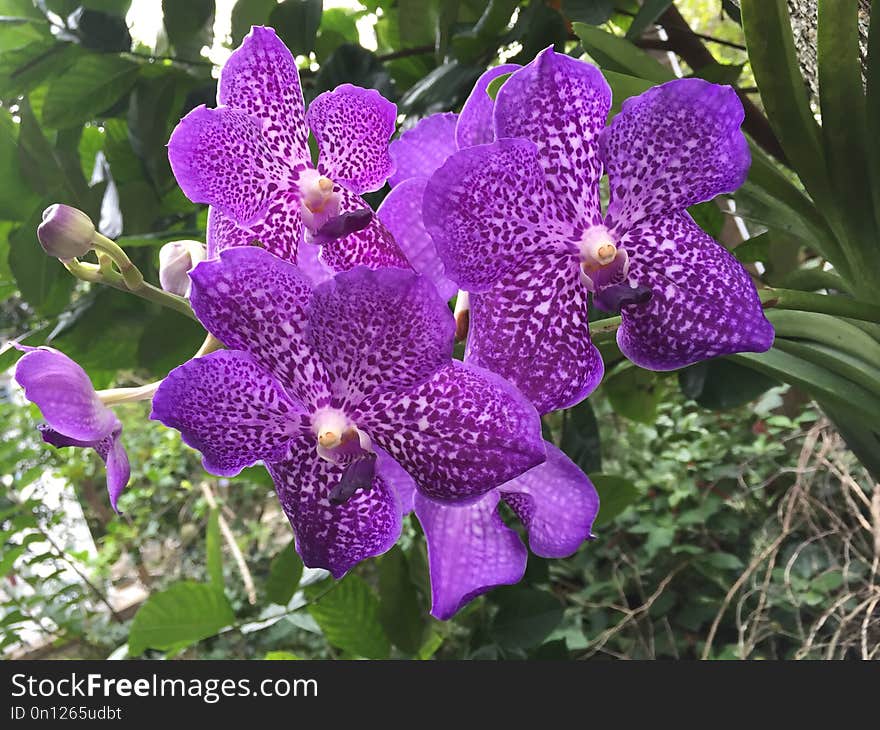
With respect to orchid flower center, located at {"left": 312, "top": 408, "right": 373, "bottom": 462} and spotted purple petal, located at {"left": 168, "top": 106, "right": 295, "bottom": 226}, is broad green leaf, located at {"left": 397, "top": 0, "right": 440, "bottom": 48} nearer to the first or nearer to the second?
spotted purple petal, located at {"left": 168, "top": 106, "right": 295, "bottom": 226}

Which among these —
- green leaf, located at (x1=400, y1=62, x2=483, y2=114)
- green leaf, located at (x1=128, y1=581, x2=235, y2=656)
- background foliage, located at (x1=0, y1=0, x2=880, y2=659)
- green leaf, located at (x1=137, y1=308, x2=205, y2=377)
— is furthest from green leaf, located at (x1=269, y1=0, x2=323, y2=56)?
green leaf, located at (x1=128, y1=581, x2=235, y2=656)

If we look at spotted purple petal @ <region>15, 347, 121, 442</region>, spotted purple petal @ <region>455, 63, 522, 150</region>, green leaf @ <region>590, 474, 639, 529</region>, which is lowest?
green leaf @ <region>590, 474, 639, 529</region>

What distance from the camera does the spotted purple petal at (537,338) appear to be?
31 cm

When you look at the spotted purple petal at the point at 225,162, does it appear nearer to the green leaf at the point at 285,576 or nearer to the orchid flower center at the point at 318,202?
the orchid flower center at the point at 318,202

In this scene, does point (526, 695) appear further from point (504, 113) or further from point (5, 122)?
point (5, 122)

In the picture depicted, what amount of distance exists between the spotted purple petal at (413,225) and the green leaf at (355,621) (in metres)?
0.69

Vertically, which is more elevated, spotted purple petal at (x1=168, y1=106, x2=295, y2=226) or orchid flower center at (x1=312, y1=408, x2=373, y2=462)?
spotted purple petal at (x1=168, y1=106, x2=295, y2=226)

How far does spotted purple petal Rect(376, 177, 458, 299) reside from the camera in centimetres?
33

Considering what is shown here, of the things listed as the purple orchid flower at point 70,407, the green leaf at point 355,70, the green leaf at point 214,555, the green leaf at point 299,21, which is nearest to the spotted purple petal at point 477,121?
the purple orchid flower at point 70,407

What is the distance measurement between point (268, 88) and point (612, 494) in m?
0.66

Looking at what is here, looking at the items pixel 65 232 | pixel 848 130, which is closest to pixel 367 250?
pixel 65 232

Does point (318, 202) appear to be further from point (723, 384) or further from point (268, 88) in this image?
point (723, 384)

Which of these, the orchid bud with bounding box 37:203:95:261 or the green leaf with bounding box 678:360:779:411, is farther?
the green leaf with bounding box 678:360:779:411

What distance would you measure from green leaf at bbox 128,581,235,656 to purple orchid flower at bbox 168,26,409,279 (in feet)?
2.17
